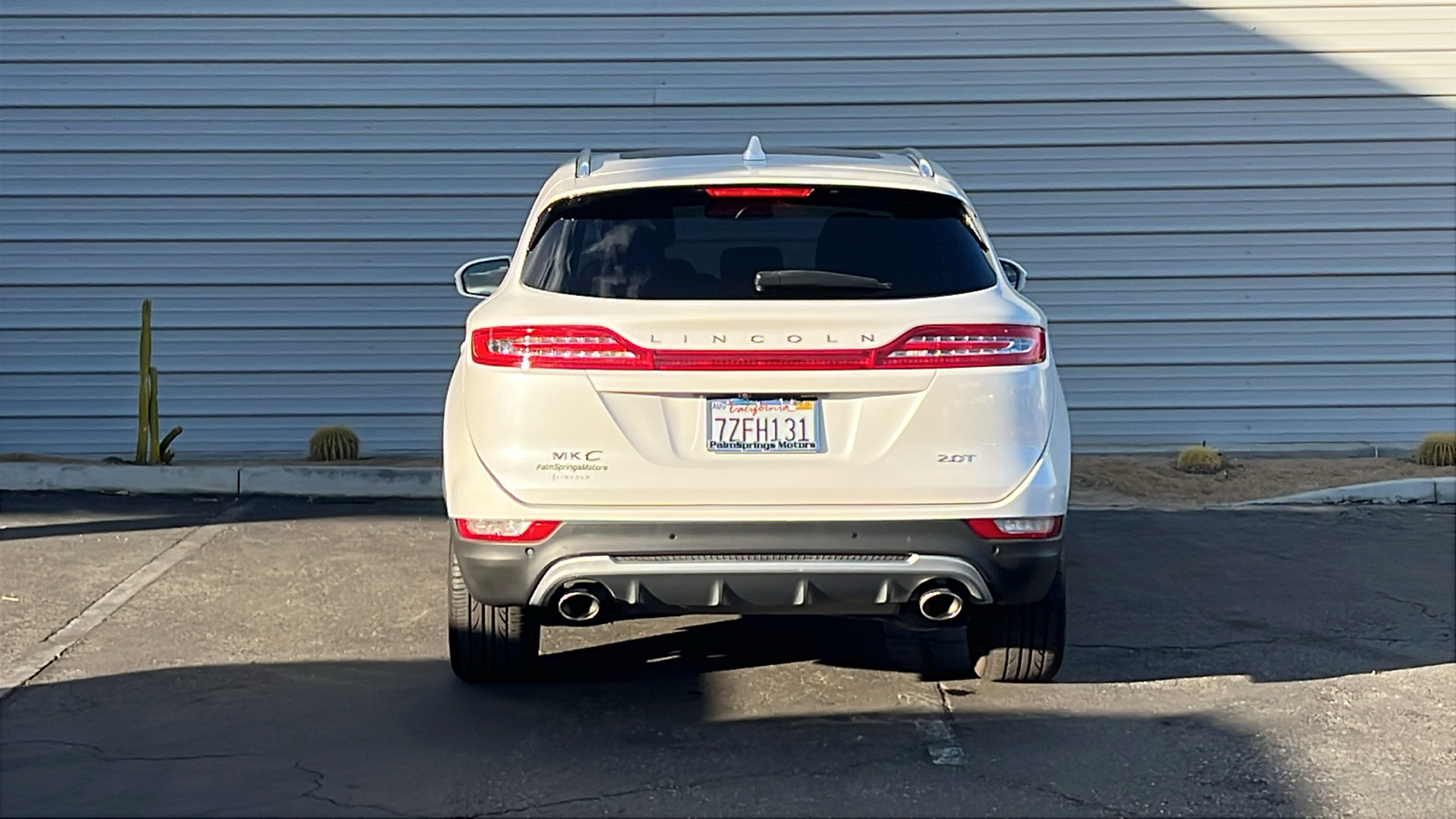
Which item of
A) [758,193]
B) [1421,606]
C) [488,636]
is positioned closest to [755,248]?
[758,193]

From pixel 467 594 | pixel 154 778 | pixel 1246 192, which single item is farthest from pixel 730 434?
pixel 1246 192

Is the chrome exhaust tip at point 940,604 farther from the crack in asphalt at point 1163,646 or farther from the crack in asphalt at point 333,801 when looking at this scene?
the crack in asphalt at point 333,801

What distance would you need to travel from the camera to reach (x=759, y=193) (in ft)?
17.8

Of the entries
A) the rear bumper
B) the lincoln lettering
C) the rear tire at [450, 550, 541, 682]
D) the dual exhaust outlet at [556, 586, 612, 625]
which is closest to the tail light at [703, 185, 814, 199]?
the lincoln lettering

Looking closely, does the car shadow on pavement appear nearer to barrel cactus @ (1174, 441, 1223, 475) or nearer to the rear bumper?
the rear bumper

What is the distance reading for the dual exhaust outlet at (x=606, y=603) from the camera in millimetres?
5035

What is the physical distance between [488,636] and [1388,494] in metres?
6.51

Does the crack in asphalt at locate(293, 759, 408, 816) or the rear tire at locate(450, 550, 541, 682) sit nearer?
the crack in asphalt at locate(293, 759, 408, 816)

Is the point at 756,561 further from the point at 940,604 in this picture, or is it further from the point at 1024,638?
the point at 1024,638

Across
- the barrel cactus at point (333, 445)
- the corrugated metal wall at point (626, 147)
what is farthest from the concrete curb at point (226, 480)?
the corrugated metal wall at point (626, 147)

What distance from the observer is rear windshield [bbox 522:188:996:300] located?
5117 millimetres

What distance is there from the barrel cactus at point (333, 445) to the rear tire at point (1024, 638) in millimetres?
6226

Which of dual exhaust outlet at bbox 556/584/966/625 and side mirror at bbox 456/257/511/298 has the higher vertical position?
side mirror at bbox 456/257/511/298

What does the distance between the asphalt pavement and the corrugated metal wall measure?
11.3ft
